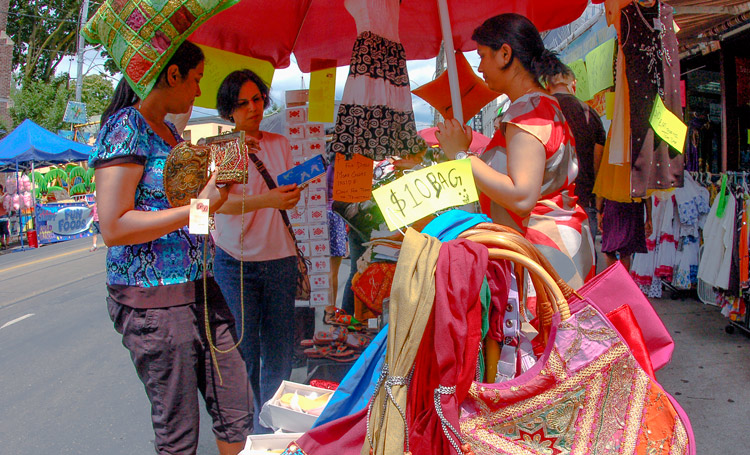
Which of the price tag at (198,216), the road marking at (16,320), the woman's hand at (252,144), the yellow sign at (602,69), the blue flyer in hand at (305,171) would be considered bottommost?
the road marking at (16,320)

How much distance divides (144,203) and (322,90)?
1.49 meters

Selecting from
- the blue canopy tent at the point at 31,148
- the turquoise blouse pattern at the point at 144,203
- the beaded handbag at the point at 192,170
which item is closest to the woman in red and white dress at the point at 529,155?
the beaded handbag at the point at 192,170

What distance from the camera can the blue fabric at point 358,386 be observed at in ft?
4.63

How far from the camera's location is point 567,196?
76.6 inches

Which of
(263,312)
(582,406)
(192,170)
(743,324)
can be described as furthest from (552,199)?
(743,324)

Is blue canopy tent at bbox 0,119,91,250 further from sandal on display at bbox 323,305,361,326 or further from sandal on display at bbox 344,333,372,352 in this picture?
sandal on display at bbox 344,333,372,352

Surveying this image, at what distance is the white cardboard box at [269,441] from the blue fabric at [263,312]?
100 cm

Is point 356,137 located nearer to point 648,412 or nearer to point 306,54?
point 306,54

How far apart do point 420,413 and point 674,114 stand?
5.66 feet

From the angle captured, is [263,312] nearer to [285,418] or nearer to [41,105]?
[285,418]

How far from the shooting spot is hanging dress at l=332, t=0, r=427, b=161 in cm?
238

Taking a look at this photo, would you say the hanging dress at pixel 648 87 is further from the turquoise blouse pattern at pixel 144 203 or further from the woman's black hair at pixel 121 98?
the woman's black hair at pixel 121 98

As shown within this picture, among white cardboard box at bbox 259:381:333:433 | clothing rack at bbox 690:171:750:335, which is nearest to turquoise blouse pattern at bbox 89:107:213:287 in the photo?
white cardboard box at bbox 259:381:333:433

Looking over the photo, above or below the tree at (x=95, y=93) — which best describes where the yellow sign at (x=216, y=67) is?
below
